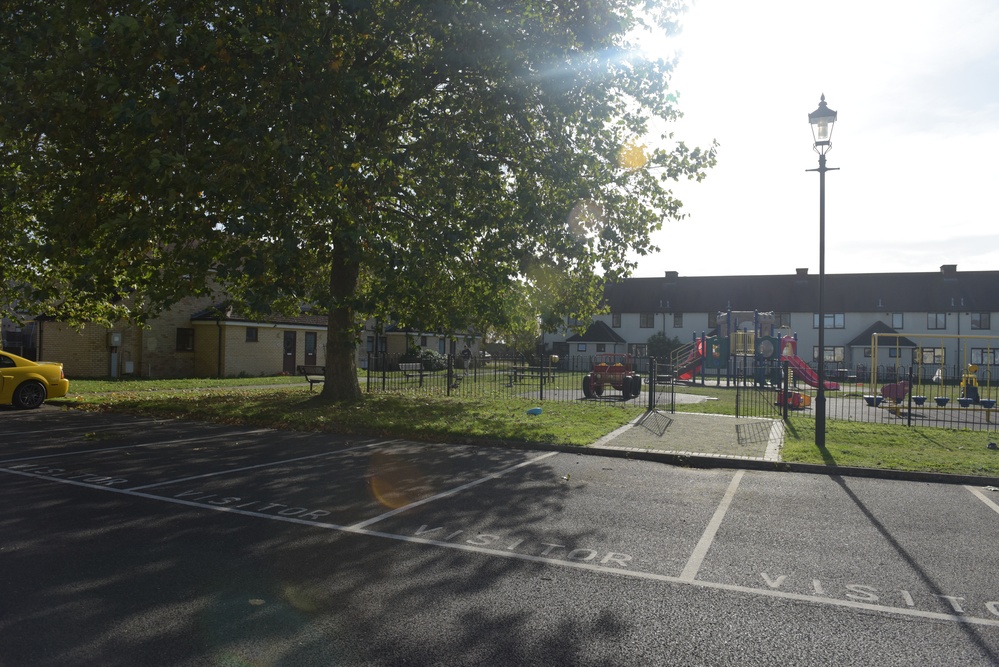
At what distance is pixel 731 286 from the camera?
65875 mm

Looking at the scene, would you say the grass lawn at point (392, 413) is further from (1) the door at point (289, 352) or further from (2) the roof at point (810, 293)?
(2) the roof at point (810, 293)

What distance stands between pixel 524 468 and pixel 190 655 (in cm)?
687

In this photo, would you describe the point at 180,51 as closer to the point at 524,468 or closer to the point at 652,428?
the point at 524,468

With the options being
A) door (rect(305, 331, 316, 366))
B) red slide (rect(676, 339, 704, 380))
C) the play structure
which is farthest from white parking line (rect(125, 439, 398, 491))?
door (rect(305, 331, 316, 366))

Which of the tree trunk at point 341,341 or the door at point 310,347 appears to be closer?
the tree trunk at point 341,341

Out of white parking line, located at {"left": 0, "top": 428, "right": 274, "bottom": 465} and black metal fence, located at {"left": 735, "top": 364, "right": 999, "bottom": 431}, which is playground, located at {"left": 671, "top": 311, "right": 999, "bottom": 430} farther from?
white parking line, located at {"left": 0, "top": 428, "right": 274, "bottom": 465}

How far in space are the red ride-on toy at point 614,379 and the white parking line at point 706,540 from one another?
15.5 metres

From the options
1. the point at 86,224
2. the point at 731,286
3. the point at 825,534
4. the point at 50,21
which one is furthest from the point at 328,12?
the point at 731,286

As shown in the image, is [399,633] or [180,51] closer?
[399,633]

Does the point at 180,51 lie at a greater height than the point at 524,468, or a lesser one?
greater

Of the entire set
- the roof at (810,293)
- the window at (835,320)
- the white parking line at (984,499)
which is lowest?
the white parking line at (984,499)

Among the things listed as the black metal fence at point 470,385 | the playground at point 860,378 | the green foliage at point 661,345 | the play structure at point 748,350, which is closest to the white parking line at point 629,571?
the playground at point 860,378

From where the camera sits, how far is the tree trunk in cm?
1837

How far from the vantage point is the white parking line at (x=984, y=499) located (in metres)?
8.31
